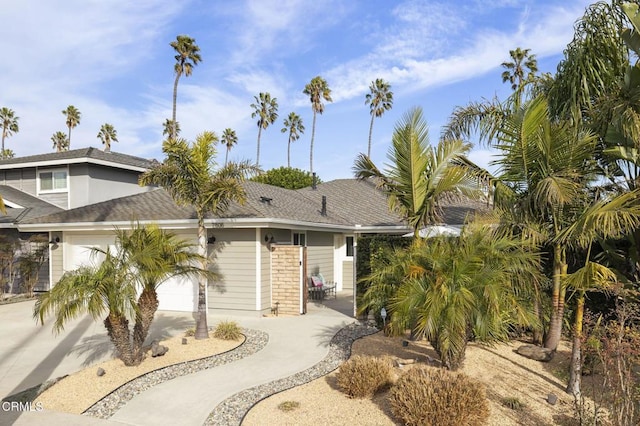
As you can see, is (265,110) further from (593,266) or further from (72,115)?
(593,266)

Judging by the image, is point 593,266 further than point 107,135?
No

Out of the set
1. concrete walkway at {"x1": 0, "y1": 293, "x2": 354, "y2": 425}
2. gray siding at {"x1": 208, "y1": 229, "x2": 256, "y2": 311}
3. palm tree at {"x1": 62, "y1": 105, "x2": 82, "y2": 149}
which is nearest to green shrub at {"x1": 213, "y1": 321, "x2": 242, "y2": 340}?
concrete walkway at {"x1": 0, "y1": 293, "x2": 354, "y2": 425}

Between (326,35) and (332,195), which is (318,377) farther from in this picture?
(332,195)

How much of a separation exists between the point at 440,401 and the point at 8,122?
5806 cm

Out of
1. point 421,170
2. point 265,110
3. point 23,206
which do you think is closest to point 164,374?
point 421,170

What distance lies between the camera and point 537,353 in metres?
7.44

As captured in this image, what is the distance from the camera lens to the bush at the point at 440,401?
4711 millimetres

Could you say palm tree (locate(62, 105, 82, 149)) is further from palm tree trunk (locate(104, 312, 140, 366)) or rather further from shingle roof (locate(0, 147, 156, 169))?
palm tree trunk (locate(104, 312, 140, 366))

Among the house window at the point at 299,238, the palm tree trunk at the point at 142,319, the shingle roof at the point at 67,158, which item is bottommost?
the palm tree trunk at the point at 142,319

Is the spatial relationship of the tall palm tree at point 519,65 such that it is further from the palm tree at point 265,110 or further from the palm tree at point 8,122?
the palm tree at point 8,122

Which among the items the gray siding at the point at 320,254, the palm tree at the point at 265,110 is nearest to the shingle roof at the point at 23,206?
the gray siding at the point at 320,254

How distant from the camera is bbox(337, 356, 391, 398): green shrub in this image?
5848mm

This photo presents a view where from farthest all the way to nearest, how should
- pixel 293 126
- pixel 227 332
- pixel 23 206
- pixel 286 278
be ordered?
1. pixel 293 126
2. pixel 23 206
3. pixel 286 278
4. pixel 227 332

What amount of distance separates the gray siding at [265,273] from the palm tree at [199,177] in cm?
254
